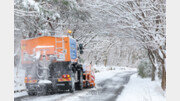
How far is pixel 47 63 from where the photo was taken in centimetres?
1266

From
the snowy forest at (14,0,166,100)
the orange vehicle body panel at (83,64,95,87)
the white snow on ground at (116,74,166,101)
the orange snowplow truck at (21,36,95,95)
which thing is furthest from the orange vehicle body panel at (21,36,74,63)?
the orange vehicle body panel at (83,64,95,87)

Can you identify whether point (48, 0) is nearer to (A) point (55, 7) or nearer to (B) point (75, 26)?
(A) point (55, 7)

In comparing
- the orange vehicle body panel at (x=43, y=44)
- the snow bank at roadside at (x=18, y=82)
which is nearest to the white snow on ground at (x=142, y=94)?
the orange vehicle body panel at (x=43, y=44)

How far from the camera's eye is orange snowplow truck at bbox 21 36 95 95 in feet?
41.4

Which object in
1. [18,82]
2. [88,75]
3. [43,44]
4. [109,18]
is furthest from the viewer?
[18,82]

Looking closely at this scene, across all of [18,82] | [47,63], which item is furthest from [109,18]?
[18,82]

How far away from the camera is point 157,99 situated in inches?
454

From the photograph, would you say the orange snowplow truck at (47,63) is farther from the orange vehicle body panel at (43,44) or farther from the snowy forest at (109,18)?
the snowy forest at (109,18)

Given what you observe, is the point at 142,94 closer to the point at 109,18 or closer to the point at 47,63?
the point at 109,18

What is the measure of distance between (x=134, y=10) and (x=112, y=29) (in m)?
2.78

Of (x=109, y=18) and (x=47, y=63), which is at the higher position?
(x=109, y=18)

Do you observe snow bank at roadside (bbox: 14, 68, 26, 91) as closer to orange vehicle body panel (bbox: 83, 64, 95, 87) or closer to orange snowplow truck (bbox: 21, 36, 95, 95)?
orange snowplow truck (bbox: 21, 36, 95, 95)

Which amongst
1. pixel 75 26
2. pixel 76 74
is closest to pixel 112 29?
pixel 76 74

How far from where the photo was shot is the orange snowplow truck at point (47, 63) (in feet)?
41.4
